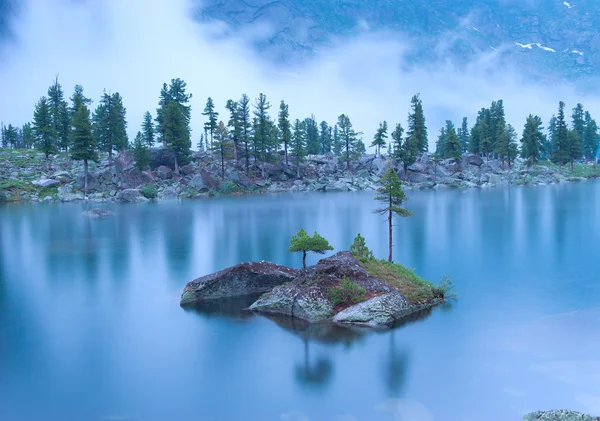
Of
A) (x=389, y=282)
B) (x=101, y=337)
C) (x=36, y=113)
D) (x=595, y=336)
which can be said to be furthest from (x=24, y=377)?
(x=36, y=113)

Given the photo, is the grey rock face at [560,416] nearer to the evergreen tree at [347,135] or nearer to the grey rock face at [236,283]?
the grey rock face at [236,283]

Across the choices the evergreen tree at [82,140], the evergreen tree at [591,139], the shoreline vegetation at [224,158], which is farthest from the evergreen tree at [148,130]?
the evergreen tree at [591,139]

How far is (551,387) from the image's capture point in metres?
12.5

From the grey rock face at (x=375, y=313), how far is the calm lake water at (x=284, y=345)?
0.68m

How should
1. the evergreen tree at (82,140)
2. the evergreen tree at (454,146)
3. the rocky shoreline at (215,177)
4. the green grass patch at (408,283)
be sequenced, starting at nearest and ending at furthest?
the green grass patch at (408,283)
the evergreen tree at (82,140)
the rocky shoreline at (215,177)
the evergreen tree at (454,146)

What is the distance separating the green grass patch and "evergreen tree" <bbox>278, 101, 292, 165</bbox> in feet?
236

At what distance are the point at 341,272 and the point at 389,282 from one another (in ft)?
7.74

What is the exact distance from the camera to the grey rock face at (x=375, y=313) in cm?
→ 1678

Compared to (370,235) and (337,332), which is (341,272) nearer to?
(337,332)

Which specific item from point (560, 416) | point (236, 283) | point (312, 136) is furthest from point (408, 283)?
point (312, 136)

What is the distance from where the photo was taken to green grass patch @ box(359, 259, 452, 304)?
19.2 m

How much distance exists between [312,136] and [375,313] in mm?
114735

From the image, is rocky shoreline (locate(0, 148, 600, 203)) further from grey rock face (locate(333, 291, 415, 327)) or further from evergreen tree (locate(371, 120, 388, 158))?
grey rock face (locate(333, 291, 415, 327))

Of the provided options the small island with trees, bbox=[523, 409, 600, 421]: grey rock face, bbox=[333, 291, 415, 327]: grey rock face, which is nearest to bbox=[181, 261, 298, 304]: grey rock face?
the small island with trees
